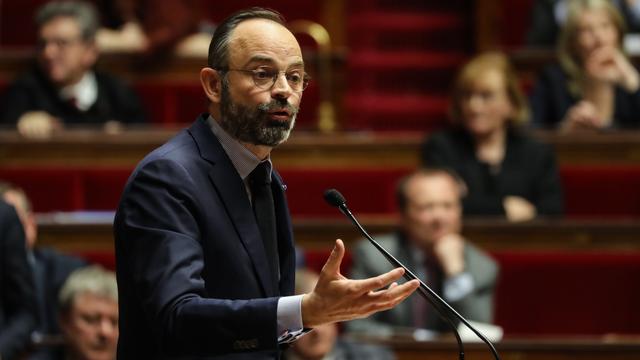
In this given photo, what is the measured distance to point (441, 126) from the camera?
3.35 metres

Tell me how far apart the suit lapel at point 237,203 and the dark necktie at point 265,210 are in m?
0.02

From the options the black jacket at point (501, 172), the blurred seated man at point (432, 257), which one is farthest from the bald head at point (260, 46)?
the black jacket at point (501, 172)

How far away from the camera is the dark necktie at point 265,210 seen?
1.11 m

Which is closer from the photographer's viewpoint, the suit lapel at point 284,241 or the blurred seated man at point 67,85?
the suit lapel at point 284,241

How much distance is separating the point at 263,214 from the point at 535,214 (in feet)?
4.91

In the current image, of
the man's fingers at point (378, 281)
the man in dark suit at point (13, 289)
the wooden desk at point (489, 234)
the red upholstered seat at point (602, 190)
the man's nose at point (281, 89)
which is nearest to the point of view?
the man's fingers at point (378, 281)

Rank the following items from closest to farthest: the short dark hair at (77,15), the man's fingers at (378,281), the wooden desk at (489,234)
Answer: the man's fingers at (378,281) < the wooden desk at (489,234) < the short dark hair at (77,15)

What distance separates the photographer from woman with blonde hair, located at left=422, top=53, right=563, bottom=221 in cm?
253

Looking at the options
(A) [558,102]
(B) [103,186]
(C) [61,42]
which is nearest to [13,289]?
(B) [103,186]

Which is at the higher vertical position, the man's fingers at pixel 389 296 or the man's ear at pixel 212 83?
the man's ear at pixel 212 83

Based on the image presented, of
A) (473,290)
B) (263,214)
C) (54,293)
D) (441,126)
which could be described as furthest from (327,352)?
(441,126)

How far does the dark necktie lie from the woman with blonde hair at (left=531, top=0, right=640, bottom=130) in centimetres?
169

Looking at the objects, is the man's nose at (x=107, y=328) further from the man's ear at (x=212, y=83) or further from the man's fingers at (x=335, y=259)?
the man's fingers at (x=335, y=259)

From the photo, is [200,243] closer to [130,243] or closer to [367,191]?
[130,243]
